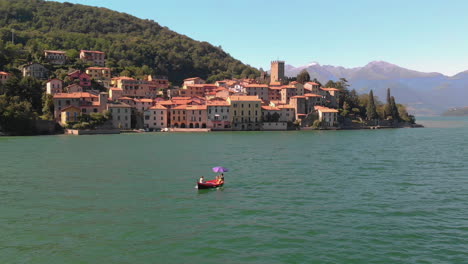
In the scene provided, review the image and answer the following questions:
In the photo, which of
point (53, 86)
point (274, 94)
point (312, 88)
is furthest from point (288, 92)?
point (53, 86)

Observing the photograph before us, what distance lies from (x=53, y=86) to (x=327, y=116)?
53.5m

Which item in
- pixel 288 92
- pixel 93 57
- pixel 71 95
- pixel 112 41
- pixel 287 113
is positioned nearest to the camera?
pixel 71 95

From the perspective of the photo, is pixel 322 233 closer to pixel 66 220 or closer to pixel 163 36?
pixel 66 220

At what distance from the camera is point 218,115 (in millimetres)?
82062

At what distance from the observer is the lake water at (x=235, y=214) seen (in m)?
12.9

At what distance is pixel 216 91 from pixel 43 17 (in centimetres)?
7658

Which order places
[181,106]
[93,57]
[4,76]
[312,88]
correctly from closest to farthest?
[4,76]
[181,106]
[312,88]
[93,57]

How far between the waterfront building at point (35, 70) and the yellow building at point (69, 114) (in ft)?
54.7

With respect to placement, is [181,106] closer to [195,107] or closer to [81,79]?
[195,107]

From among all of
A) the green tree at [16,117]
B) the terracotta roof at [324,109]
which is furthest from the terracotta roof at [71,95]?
the terracotta roof at [324,109]

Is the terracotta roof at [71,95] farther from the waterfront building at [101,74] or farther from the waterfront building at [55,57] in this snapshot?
the waterfront building at [55,57]

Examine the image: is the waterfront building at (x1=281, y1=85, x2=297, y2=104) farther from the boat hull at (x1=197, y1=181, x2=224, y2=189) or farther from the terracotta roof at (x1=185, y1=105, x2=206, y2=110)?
the boat hull at (x1=197, y1=181, x2=224, y2=189)

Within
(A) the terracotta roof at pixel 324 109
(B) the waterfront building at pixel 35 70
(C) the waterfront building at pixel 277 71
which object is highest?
(C) the waterfront building at pixel 277 71

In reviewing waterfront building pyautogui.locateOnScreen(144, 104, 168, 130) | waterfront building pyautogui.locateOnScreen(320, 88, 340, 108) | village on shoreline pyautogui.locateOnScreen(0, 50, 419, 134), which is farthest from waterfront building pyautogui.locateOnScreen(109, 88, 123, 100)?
waterfront building pyautogui.locateOnScreen(320, 88, 340, 108)
